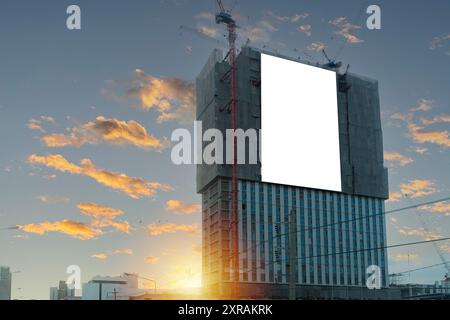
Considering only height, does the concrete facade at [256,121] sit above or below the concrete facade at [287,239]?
above

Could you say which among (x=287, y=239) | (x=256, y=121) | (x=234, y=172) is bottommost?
(x=287, y=239)

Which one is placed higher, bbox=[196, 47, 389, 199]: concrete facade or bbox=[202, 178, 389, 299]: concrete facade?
bbox=[196, 47, 389, 199]: concrete facade

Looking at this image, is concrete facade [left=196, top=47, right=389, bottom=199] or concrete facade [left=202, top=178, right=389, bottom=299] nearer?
concrete facade [left=202, top=178, right=389, bottom=299]

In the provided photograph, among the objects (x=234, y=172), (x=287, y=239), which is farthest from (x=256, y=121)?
(x=287, y=239)

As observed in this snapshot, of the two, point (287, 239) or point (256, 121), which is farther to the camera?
point (256, 121)

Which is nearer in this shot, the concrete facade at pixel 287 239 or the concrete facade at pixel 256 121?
the concrete facade at pixel 287 239

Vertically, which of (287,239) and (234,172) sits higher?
(234,172)

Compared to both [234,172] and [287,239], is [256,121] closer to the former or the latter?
[234,172]
